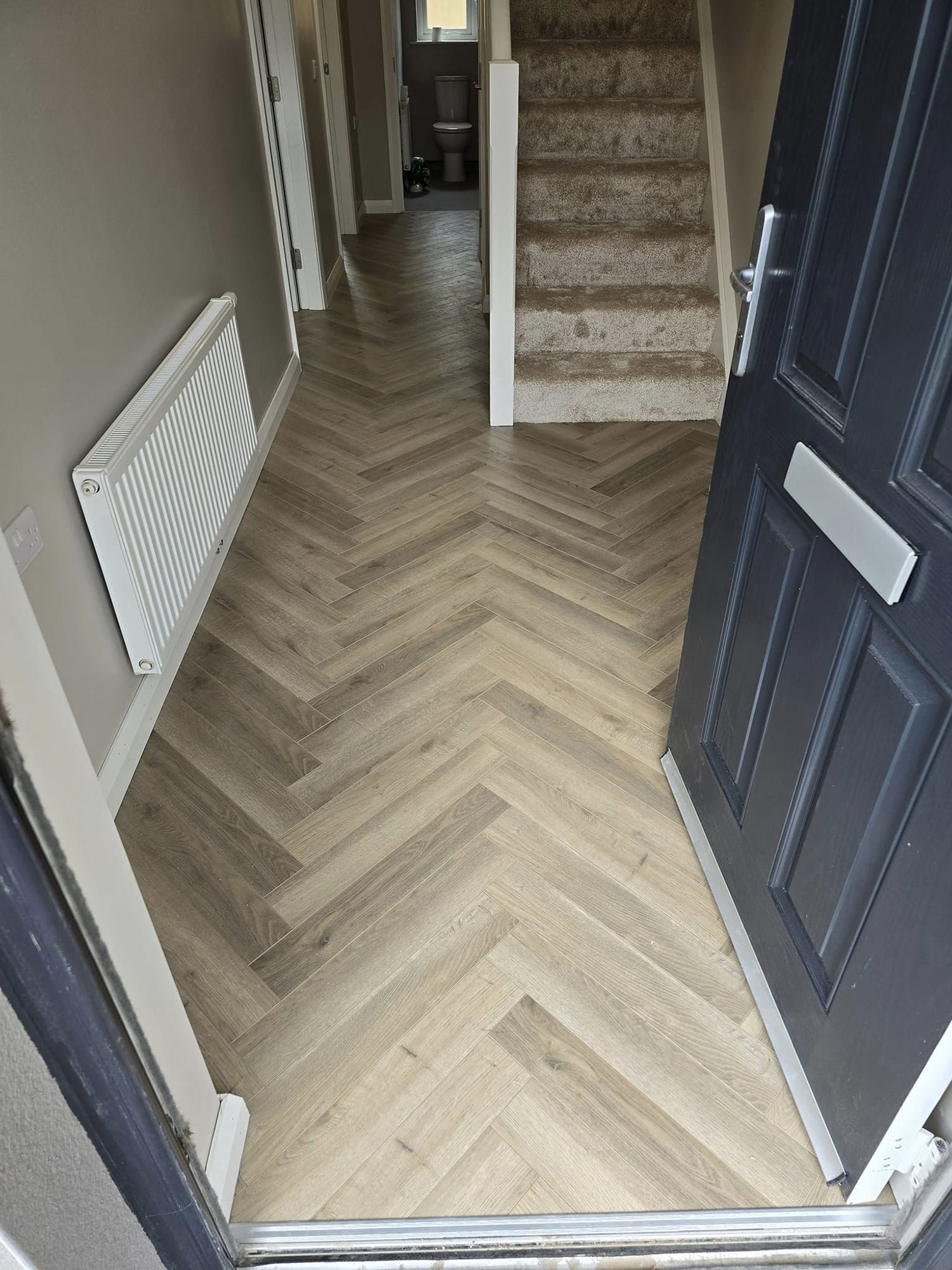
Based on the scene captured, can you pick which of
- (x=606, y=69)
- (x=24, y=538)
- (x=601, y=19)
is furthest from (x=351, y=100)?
(x=24, y=538)

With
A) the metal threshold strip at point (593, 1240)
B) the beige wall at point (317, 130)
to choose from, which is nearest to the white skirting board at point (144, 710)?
the metal threshold strip at point (593, 1240)

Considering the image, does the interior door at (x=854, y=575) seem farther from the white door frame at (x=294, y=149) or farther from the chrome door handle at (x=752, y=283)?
the white door frame at (x=294, y=149)

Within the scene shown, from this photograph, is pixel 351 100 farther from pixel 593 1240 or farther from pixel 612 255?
pixel 593 1240

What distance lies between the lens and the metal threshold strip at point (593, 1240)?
1.23m

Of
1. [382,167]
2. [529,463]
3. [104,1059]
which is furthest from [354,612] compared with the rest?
[382,167]

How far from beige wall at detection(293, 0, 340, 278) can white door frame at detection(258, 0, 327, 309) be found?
91 millimetres

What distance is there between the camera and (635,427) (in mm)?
3621

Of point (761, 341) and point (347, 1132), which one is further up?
point (761, 341)

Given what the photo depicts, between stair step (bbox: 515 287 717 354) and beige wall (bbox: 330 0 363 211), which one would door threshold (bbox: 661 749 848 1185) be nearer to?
stair step (bbox: 515 287 717 354)

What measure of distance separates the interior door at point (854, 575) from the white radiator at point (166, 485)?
124 centimetres

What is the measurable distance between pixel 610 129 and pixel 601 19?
654mm

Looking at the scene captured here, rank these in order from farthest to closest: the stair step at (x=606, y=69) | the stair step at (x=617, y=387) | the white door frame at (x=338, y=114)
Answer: the white door frame at (x=338, y=114), the stair step at (x=606, y=69), the stair step at (x=617, y=387)

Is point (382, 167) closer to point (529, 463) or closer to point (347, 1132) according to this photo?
point (529, 463)

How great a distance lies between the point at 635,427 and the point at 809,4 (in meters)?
2.44
